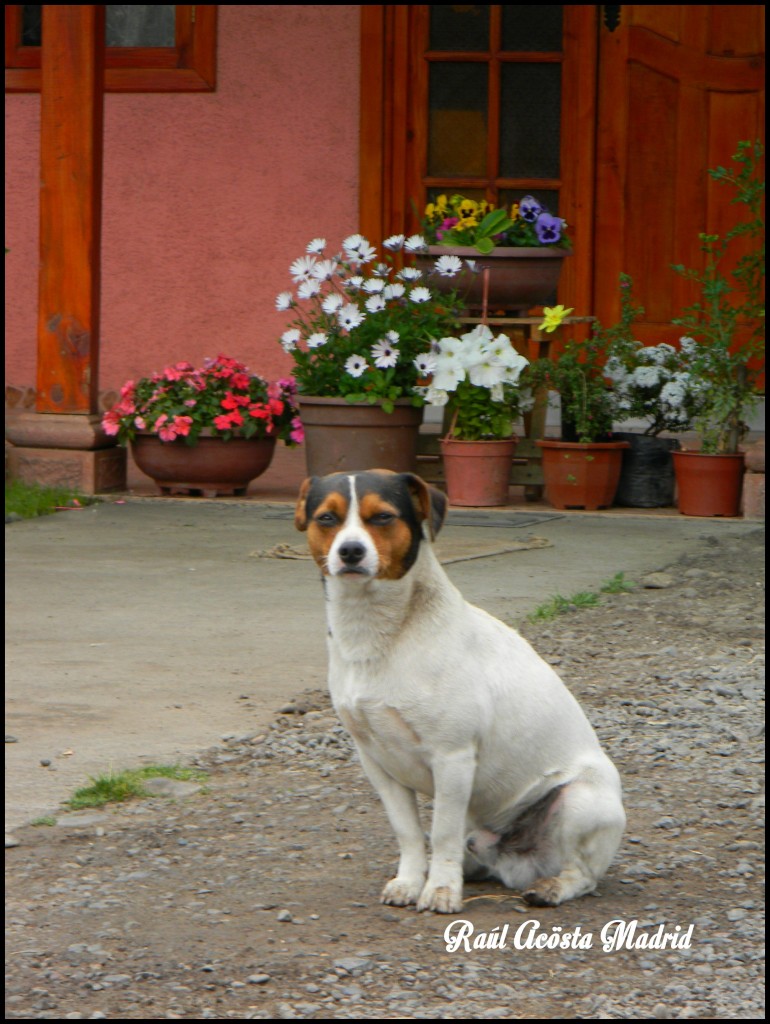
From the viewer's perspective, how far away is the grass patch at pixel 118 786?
3.54 metres

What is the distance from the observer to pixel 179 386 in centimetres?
834

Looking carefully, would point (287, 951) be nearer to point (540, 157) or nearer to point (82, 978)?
point (82, 978)

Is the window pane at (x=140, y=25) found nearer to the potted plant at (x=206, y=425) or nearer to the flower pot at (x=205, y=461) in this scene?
the potted plant at (x=206, y=425)


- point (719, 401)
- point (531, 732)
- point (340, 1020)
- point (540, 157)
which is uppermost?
point (540, 157)

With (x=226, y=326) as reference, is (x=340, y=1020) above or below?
below

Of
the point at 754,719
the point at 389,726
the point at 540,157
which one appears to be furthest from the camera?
the point at 540,157

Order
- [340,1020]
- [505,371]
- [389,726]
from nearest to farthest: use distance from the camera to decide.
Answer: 1. [340,1020]
2. [389,726]
3. [505,371]

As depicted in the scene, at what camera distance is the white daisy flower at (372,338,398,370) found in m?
7.65

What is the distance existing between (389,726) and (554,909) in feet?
1.53

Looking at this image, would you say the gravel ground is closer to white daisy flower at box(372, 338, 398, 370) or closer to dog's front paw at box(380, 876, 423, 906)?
dog's front paw at box(380, 876, 423, 906)

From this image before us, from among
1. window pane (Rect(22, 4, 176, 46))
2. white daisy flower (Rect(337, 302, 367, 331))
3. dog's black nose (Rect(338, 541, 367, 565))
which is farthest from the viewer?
window pane (Rect(22, 4, 176, 46))

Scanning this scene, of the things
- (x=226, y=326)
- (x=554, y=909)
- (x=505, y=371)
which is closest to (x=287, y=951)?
(x=554, y=909)

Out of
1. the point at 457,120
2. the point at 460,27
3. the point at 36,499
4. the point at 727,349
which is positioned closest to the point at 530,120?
the point at 457,120

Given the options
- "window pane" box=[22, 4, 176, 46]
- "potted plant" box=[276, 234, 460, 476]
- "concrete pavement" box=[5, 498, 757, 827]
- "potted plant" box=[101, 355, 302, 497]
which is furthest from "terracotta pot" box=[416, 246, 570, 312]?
"window pane" box=[22, 4, 176, 46]
